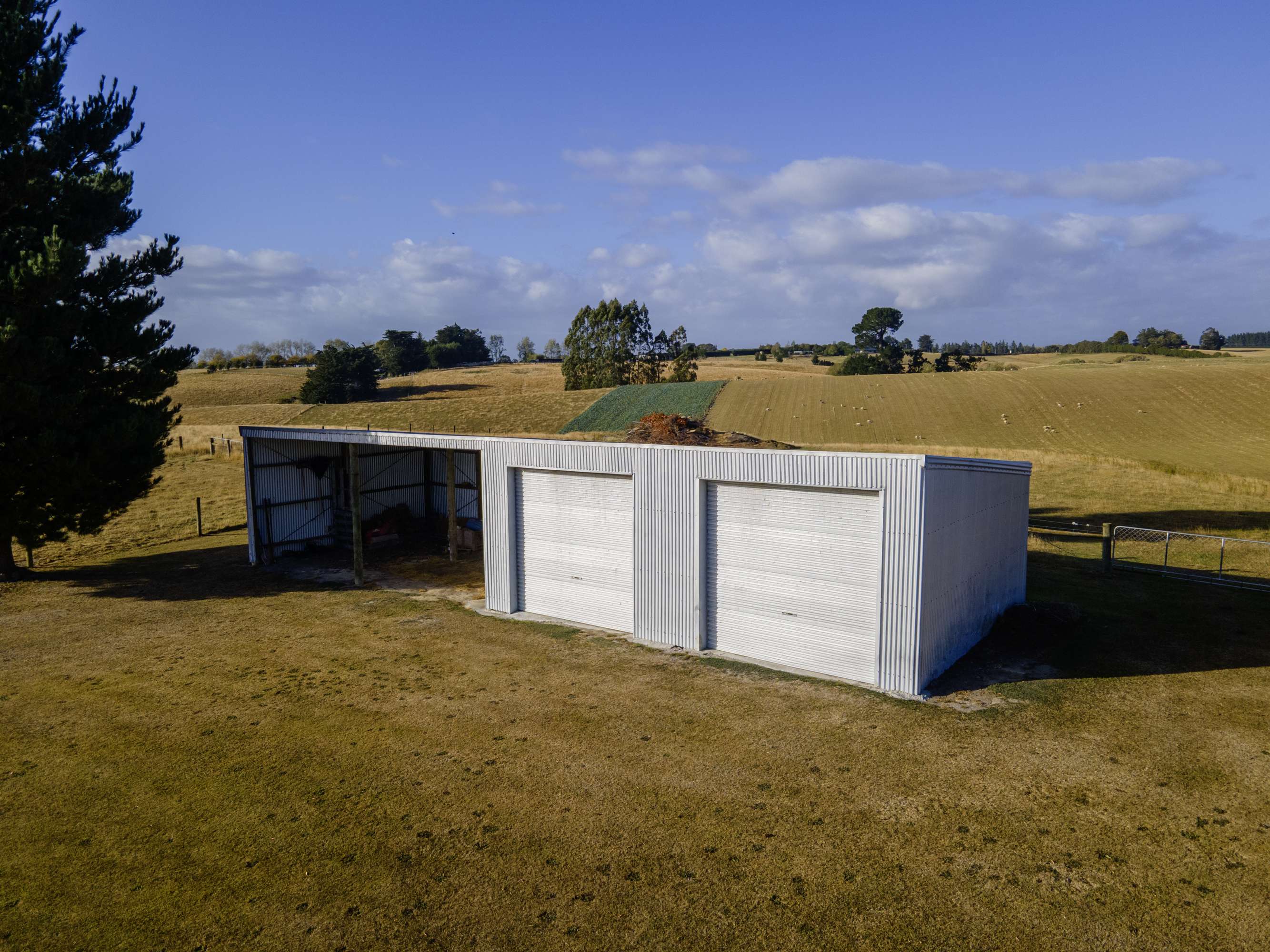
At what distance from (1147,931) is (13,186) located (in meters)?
28.2

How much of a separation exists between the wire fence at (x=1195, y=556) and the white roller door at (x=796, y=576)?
13.2 metres

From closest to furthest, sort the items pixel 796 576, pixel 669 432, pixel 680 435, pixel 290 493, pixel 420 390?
1. pixel 796 576
2. pixel 290 493
3. pixel 680 435
4. pixel 669 432
5. pixel 420 390

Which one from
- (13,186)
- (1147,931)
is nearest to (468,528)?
(13,186)

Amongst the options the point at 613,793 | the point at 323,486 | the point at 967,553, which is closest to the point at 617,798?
the point at 613,793

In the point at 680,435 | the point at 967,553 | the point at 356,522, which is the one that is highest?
the point at 680,435

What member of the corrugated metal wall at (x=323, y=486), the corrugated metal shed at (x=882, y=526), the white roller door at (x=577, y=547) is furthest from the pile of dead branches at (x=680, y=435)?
the corrugated metal shed at (x=882, y=526)

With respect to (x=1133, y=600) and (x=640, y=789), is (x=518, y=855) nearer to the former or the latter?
(x=640, y=789)

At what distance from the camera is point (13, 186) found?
20.3 m

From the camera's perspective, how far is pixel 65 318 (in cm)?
2045

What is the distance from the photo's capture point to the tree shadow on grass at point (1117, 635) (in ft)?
48.5

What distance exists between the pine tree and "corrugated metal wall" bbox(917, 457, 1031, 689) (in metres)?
21.6

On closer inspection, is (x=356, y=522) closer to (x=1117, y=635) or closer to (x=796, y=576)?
(x=796, y=576)

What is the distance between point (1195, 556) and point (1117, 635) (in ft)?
36.9

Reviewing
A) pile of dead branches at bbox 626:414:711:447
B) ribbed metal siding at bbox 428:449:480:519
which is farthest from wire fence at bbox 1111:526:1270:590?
ribbed metal siding at bbox 428:449:480:519
